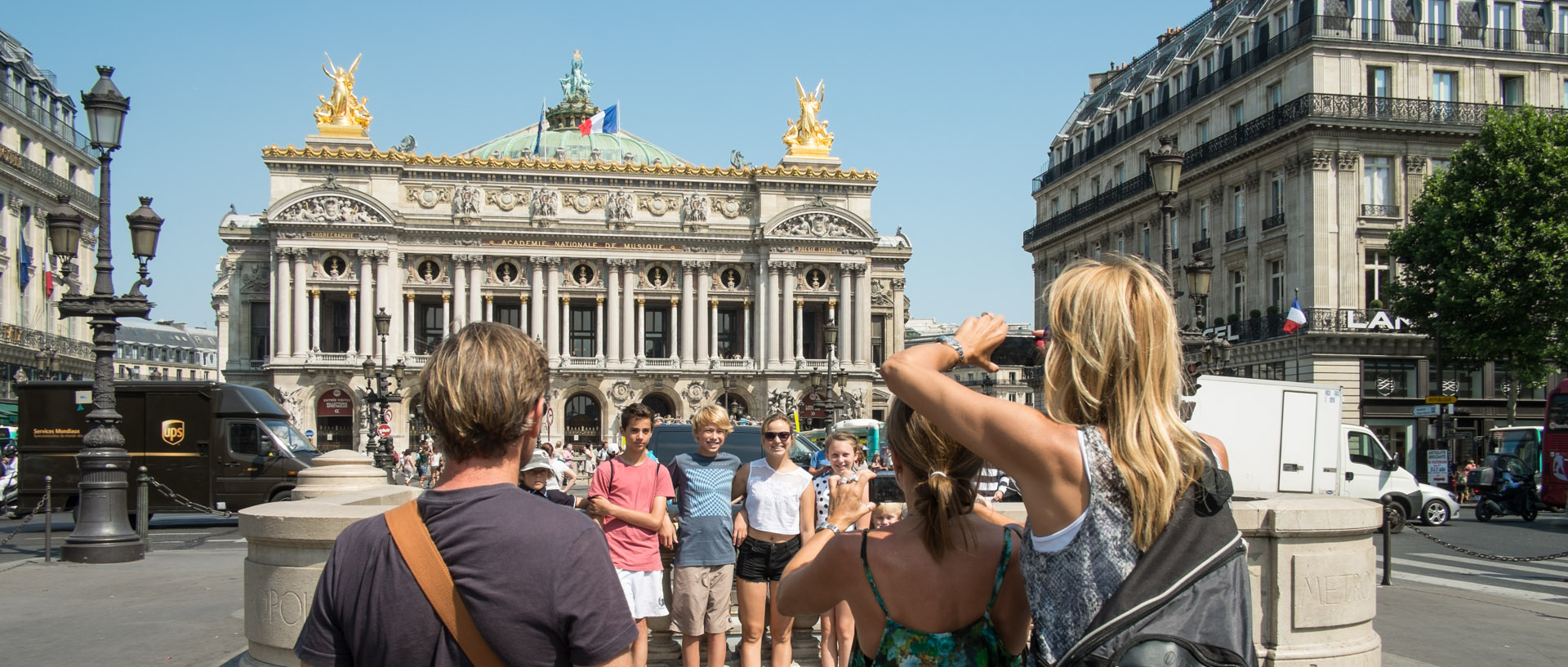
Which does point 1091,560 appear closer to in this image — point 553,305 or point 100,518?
point 100,518

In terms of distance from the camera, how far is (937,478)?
341 centimetres

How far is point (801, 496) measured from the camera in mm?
7664

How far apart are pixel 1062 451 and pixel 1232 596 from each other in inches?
18.8

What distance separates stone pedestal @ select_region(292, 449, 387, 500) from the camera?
1353 centimetres

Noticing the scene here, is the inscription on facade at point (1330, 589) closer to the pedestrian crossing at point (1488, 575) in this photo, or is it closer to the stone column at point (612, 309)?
the pedestrian crossing at point (1488, 575)

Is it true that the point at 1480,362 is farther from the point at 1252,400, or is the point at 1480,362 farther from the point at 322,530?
the point at 322,530

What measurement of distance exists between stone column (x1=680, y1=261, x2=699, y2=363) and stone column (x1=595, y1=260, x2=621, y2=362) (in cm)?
333

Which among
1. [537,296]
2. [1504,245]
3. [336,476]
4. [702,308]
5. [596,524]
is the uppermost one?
[1504,245]

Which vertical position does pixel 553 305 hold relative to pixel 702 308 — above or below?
above

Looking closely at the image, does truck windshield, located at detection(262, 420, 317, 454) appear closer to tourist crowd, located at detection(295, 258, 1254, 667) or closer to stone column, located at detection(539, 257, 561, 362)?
tourist crowd, located at detection(295, 258, 1254, 667)

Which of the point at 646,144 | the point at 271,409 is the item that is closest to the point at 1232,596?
the point at 271,409

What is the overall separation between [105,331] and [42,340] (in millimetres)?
43690

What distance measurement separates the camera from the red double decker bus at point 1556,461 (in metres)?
26.0

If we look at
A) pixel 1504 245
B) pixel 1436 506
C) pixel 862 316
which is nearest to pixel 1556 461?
pixel 1436 506
